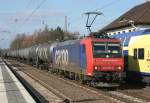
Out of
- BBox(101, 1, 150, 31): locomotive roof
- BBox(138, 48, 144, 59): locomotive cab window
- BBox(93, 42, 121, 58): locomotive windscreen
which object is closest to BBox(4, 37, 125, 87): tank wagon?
BBox(93, 42, 121, 58): locomotive windscreen

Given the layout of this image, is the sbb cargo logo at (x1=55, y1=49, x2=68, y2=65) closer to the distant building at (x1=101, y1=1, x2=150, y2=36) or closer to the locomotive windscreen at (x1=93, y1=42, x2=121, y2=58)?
the locomotive windscreen at (x1=93, y1=42, x2=121, y2=58)

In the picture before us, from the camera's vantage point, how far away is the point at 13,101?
50.2 ft

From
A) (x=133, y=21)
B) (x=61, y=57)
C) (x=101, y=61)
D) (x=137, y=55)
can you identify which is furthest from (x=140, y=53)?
(x=133, y=21)

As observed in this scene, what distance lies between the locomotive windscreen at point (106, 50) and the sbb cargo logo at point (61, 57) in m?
7.35

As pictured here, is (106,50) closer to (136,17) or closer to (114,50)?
(114,50)

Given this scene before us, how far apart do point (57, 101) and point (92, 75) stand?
536 cm

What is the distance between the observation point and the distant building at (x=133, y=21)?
5424 cm

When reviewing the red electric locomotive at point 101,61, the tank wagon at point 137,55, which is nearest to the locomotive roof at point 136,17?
the tank wagon at point 137,55

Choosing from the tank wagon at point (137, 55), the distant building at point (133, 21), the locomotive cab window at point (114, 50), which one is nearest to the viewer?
the tank wagon at point (137, 55)

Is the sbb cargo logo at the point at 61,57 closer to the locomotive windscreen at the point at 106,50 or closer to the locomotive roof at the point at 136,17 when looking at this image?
the locomotive windscreen at the point at 106,50

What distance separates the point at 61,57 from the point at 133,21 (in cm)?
2225

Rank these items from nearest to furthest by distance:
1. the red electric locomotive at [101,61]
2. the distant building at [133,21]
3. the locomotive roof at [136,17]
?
the red electric locomotive at [101,61] < the distant building at [133,21] < the locomotive roof at [136,17]

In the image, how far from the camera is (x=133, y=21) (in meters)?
54.3

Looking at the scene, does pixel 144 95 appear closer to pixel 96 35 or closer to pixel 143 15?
pixel 96 35
